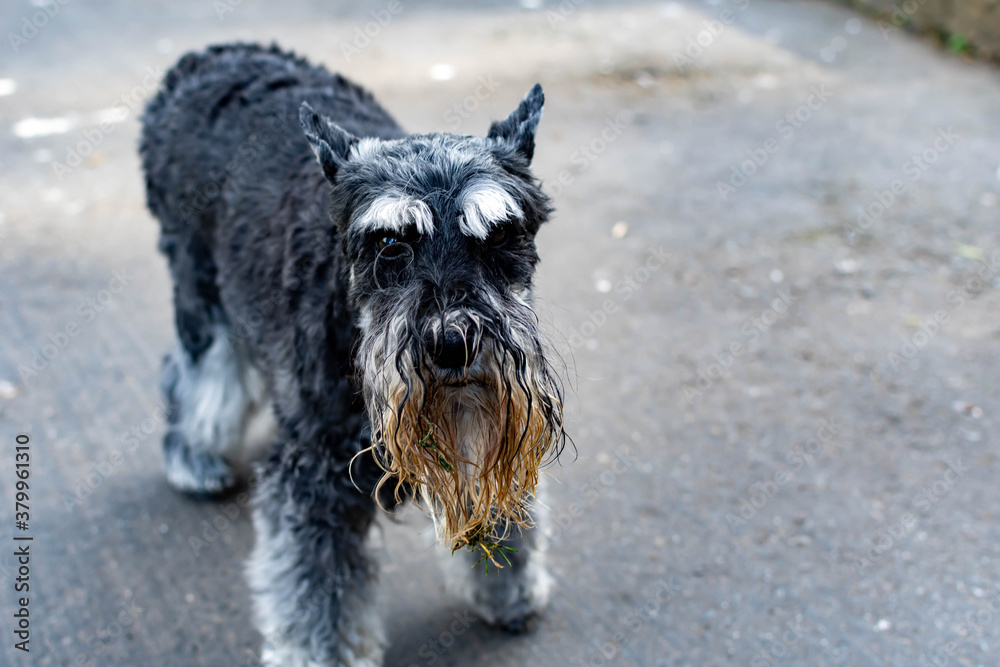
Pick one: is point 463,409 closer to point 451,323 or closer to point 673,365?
point 451,323

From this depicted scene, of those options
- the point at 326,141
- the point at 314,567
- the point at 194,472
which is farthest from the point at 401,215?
the point at 194,472

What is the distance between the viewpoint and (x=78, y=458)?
13.4 ft

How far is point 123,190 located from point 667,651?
17.8 feet

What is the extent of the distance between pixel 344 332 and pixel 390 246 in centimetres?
49

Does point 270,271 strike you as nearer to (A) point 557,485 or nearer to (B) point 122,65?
(A) point 557,485

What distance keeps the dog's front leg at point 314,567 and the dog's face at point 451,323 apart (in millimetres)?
429

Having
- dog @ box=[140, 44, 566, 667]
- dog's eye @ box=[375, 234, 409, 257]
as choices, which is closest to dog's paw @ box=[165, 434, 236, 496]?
dog @ box=[140, 44, 566, 667]

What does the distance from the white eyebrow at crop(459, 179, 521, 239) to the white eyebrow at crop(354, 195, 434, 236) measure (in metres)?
0.10

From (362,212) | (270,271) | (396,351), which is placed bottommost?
(270,271)

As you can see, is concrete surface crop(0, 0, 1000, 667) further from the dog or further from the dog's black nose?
the dog's black nose

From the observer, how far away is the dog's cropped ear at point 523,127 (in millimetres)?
2670

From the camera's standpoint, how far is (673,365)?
15.2 feet

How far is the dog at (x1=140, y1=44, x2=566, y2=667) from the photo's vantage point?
88.0 inches

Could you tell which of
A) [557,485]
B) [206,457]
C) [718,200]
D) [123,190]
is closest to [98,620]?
[206,457]
